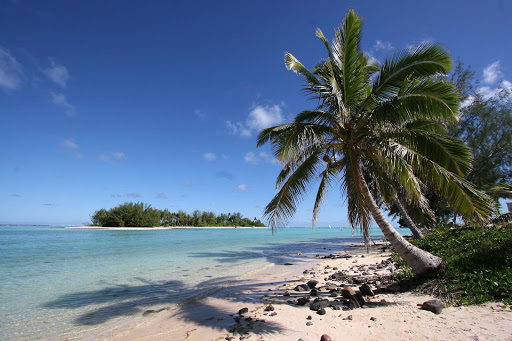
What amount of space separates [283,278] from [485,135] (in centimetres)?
1876

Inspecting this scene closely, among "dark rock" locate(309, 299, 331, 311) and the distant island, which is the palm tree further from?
the distant island

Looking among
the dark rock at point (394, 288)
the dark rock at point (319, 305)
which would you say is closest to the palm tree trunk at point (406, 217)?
the dark rock at point (394, 288)

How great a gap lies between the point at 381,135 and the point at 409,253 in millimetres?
2977

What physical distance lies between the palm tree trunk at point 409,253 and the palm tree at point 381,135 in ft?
0.07

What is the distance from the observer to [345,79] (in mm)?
6324

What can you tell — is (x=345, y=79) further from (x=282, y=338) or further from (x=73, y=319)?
(x=73, y=319)

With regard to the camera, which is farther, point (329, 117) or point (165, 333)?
point (329, 117)

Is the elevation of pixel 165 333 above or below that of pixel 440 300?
below

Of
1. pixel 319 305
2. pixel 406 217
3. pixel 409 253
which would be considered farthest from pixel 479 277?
pixel 406 217

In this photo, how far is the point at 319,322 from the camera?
16.1ft

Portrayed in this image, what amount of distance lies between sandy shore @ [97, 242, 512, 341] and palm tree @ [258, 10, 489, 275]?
1.72 meters

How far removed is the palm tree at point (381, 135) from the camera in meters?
5.59

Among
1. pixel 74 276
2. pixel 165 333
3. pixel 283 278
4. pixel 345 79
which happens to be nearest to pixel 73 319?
pixel 165 333

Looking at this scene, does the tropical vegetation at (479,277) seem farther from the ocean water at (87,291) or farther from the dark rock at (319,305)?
the ocean water at (87,291)
